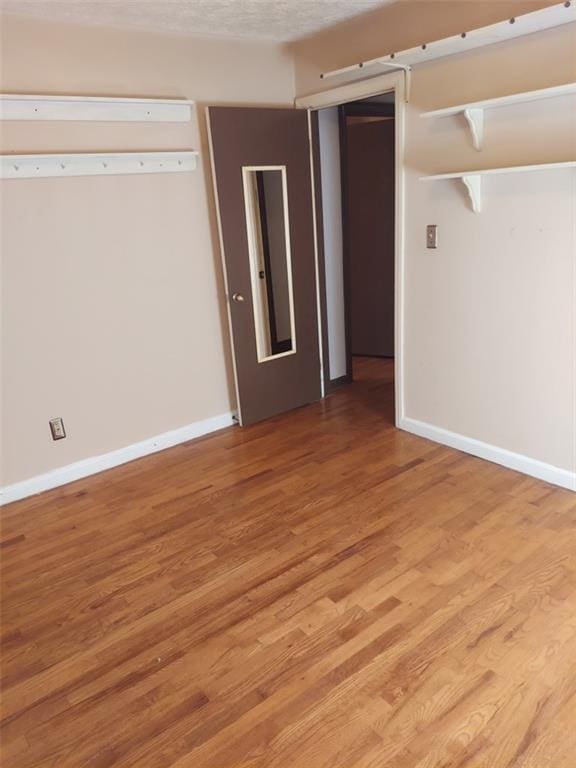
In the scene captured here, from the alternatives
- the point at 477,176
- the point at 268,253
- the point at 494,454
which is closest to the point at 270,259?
the point at 268,253

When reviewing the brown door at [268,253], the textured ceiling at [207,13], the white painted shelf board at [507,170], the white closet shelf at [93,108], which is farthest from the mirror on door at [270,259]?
the white painted shelf board at [507,170]

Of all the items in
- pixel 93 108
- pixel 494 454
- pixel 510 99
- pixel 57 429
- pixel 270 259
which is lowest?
pixel 494 454

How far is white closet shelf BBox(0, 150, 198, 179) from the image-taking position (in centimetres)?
272

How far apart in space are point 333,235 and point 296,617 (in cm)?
287

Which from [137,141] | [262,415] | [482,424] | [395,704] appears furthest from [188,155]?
[395,704]

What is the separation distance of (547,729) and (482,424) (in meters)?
1.74

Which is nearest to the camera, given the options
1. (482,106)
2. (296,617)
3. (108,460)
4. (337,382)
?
(296,617)

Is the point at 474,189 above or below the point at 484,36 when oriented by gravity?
below

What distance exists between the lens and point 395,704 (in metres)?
1.70

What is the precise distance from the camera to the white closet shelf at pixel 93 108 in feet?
8.80

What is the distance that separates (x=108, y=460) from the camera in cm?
336

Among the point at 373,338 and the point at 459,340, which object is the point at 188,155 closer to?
the point at 459,340

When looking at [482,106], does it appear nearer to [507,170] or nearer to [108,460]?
[507,170]

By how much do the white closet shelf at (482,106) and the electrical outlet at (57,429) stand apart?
2.54 m
